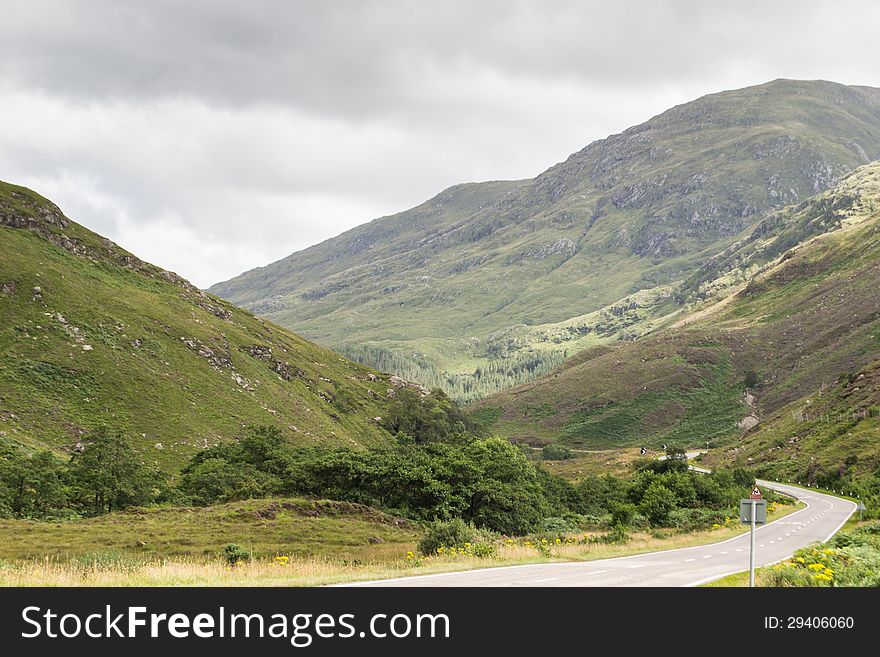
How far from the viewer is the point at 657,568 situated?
25.0 metres

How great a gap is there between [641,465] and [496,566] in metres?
94.8

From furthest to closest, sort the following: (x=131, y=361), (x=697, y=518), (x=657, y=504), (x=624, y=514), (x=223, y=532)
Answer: (x=131, y=361), (x=657, y=504), (x=624, y=514), (x=697, y=518), (x=223, y=532)

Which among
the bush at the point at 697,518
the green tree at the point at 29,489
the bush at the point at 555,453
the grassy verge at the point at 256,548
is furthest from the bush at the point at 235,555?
the bush at the point at 555,453

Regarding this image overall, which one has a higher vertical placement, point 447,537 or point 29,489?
point 29,489

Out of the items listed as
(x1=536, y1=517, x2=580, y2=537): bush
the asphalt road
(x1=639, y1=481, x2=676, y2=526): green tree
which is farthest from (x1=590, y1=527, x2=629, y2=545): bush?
(x1=639, y1=481, x2=676, y2=526): green tree

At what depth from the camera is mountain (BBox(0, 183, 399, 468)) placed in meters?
62.8

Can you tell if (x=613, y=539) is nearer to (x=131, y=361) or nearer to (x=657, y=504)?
(x=657, y=504)

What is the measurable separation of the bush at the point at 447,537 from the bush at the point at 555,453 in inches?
5163

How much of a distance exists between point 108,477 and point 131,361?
30866mm

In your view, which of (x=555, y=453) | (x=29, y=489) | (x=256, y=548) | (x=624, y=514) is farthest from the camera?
(x=555, y=453)

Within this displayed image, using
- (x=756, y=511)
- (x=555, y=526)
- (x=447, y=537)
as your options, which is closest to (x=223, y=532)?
(x=447, y=537)

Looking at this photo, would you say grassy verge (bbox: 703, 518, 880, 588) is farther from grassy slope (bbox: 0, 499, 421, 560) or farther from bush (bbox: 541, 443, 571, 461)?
bush (bbox: 541, 443, 571, 461)

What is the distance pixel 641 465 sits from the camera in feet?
368

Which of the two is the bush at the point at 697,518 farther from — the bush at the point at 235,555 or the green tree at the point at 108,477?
the green tree at the point at 108,477
